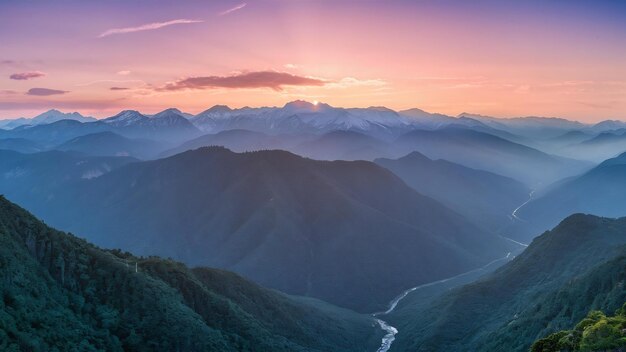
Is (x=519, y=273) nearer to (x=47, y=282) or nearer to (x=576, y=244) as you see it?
(x=576, y=244)

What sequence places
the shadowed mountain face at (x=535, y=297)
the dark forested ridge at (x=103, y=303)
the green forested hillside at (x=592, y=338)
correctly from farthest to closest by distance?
1. the shadowed mountain face at (x=535, y=297)
2. the dark forested ridge at (x=103, y=303)
3. the green forested hillside at (x=592, y=338)

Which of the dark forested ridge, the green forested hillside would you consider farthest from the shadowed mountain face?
the dark forested ridge

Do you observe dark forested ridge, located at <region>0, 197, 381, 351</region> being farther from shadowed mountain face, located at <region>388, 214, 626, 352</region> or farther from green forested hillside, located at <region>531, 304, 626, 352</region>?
green forested hillside, located at <region>531, 304, 626, 352</region>

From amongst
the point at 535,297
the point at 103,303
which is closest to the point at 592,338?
the point at 103,303

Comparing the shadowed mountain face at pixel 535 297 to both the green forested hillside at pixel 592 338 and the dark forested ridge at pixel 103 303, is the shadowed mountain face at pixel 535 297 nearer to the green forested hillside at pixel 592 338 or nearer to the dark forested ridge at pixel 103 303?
the green forested hillside at pixel 592 338

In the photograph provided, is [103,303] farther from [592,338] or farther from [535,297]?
[535,297]

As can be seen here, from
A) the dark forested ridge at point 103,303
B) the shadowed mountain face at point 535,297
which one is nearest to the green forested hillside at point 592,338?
the shadowed mountain face at point 535,297

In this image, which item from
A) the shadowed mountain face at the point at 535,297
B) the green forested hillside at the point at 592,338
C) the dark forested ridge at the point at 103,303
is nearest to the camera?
the green forested hillside at the point at 592,338
